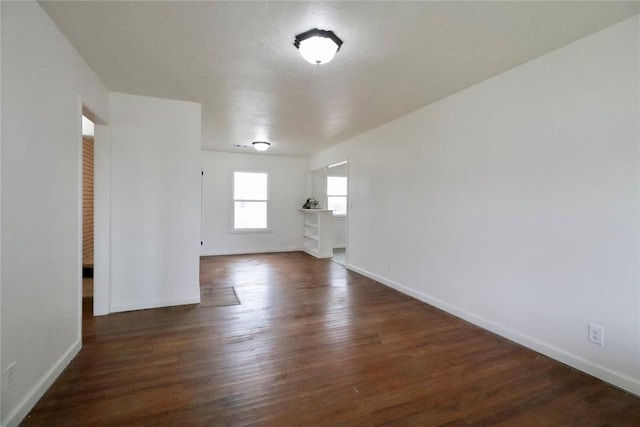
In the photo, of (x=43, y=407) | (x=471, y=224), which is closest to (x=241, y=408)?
(x=43, y=407)

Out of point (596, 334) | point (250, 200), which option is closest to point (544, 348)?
point (596, 334)

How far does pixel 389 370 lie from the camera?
2.17 metres

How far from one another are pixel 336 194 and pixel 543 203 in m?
5.92

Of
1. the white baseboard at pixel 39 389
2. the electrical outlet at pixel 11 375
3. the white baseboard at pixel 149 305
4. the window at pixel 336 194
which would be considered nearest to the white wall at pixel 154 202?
the white baseboard at pixel 149 305

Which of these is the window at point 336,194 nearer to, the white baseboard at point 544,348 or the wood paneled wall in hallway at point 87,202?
the white baseboard at point 544,348

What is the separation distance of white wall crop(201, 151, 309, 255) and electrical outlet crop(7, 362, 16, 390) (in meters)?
5.24

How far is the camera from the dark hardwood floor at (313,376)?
170 cm

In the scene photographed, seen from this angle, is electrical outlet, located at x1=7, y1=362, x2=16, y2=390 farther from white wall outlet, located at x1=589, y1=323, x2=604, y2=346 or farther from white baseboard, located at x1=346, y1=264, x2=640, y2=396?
white wall outlet, located at x1=589, y1=323, x2=604, y2=346

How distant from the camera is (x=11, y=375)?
1.55 meters

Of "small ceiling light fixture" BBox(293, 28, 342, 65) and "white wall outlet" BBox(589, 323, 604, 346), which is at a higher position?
"small ceiling light fixture" BBox(293, 28, 342, 65)

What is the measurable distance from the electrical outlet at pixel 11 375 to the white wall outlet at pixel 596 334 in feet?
12.0

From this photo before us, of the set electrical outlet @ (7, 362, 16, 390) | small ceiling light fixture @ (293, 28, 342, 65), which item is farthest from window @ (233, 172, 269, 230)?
electrical outlet @ (7, 362, 16, 390)

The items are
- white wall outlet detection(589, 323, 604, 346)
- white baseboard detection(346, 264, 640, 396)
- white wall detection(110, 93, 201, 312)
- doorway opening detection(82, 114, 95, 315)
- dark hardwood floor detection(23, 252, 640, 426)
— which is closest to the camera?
dark hardwood floor detection(23, 252, 640, 426)

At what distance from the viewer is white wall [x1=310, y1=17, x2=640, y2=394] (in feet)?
6.51
